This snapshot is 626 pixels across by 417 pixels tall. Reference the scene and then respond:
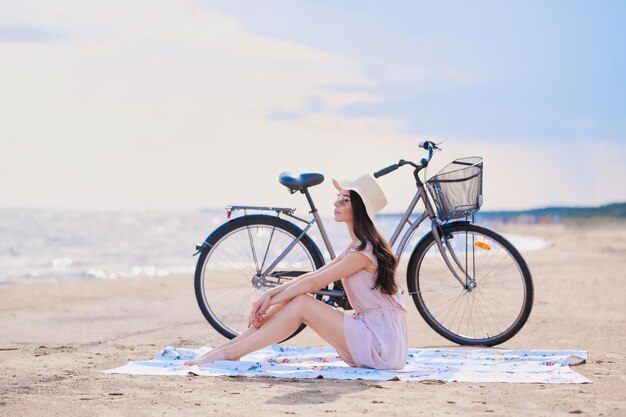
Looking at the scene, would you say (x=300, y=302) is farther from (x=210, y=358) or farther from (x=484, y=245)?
(x=484, y=245)

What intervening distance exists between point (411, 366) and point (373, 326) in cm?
48

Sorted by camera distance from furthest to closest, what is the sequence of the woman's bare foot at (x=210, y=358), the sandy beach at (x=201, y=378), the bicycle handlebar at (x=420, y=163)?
1. the bicycle handlebar at (x=420, y=163)
2. the woman's bare foot at (x=210, y=358)
3. the sandy beach at (x=201, y=378)

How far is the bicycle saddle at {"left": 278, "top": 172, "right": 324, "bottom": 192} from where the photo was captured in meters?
5.92

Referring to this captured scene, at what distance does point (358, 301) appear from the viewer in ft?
16.5

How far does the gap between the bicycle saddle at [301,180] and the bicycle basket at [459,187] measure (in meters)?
0.79

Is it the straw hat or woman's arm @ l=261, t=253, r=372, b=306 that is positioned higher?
the straw hat

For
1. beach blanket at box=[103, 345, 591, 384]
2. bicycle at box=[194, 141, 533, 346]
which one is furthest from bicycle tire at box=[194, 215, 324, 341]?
beach blanket at box=[103, 345, 591, 384]

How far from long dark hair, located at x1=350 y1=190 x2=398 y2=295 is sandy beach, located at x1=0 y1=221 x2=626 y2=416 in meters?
0.58

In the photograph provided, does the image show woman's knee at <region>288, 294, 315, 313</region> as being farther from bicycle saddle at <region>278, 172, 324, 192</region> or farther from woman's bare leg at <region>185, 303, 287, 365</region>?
bicycle saddle at <region>278, 172, 324, 192</region>

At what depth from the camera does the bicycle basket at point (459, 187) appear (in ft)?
19.3

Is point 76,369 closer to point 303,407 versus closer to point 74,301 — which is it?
point 303,407

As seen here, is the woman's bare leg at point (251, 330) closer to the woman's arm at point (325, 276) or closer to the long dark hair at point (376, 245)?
the woman's arm at point (325, 276)

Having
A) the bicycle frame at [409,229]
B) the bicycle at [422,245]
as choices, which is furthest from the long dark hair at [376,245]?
the bicycle frame at [409,229]

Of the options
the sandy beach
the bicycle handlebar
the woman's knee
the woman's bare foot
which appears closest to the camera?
→ the sandy beach
